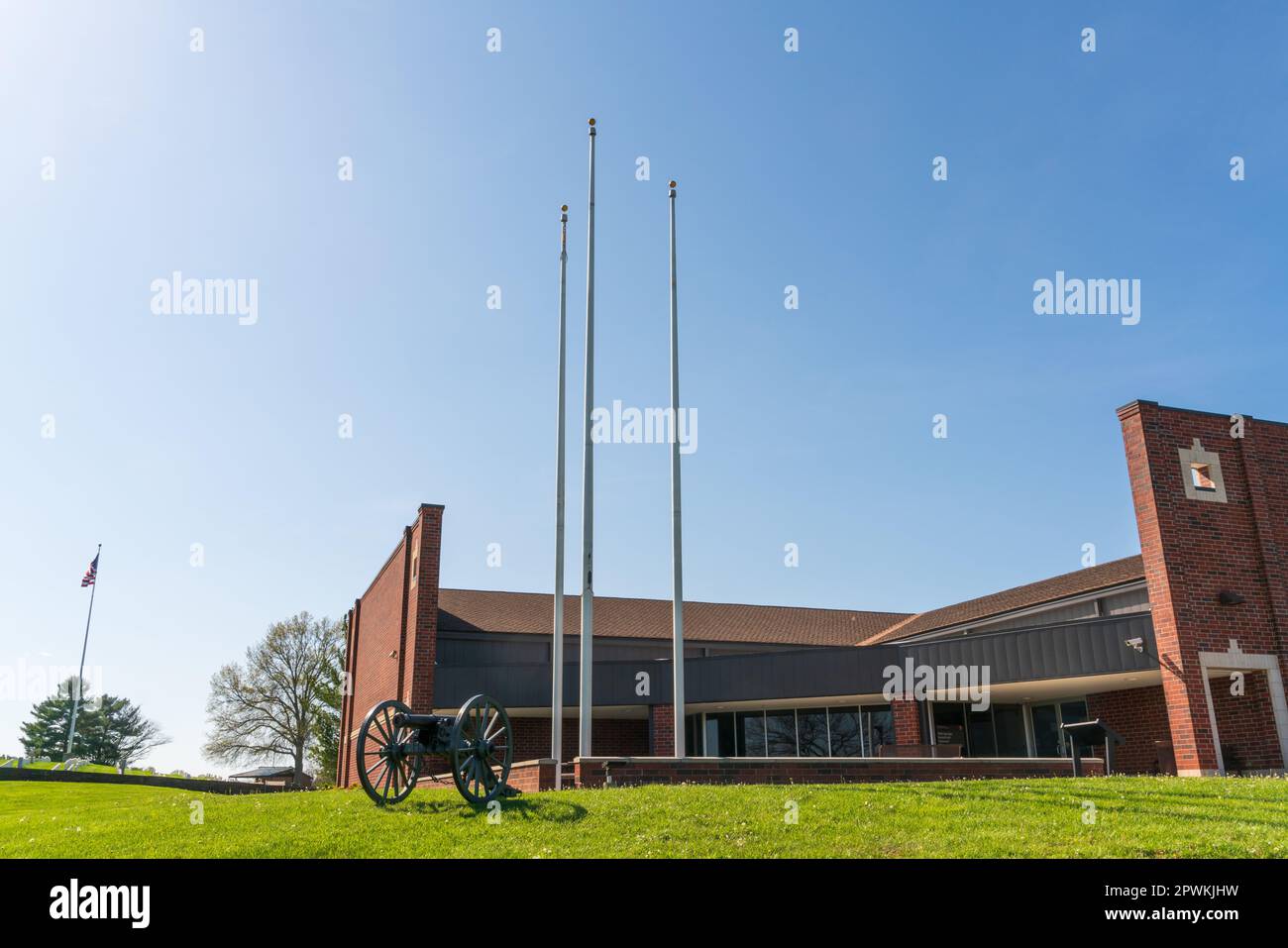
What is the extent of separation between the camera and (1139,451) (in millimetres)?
18750

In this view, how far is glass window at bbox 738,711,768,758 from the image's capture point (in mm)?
29281

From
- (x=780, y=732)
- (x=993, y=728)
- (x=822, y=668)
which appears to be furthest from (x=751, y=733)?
(x=993, y=728)

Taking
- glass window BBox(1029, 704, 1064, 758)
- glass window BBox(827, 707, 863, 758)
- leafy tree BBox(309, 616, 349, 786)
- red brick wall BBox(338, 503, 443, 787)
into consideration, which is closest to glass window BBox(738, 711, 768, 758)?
glass window BBox(827, 707, 863, 758)

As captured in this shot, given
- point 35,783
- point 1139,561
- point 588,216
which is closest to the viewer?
point 588,216

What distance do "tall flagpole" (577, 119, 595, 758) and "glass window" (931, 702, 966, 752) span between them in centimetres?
1311

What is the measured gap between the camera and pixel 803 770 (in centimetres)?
1633

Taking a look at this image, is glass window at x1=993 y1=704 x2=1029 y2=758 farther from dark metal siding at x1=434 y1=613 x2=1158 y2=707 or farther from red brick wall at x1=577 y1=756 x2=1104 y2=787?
red brick wall at x1=577 y1=756 x2=1104 y2=787

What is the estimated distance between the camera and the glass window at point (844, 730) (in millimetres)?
27891

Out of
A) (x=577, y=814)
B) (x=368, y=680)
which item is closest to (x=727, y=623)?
(x=368, y=680)

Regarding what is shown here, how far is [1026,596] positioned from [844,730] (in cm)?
676

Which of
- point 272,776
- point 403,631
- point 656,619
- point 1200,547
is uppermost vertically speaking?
point 656,619

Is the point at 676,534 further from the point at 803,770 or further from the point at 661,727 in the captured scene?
the point at 661,727
